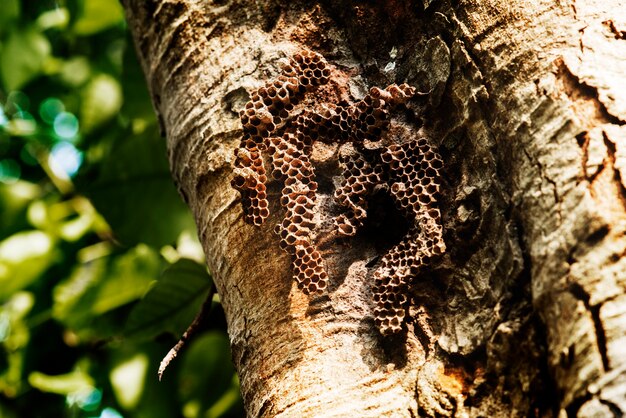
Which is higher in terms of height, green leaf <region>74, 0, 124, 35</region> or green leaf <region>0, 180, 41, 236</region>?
green leaf <region>74, 0, 124, 35</region>

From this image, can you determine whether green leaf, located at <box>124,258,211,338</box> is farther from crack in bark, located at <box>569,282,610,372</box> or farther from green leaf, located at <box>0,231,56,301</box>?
crack in bark, located at <box>569,282,610,372</box>

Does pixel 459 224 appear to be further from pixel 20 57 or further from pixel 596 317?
pixel 20 57

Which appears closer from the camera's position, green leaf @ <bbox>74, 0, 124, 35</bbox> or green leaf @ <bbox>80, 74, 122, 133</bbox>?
green leaf @ <bbox>74, 0, 124, 35</bbox>

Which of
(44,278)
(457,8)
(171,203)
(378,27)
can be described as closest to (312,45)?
(378,27)

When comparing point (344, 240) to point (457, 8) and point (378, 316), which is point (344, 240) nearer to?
point (378, 316)

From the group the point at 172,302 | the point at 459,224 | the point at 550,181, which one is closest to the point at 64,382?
the point at 172,302

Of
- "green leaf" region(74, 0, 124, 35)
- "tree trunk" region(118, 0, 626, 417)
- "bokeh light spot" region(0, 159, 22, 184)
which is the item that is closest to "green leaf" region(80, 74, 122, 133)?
"green leaf" region(74, 0, 124, 35)

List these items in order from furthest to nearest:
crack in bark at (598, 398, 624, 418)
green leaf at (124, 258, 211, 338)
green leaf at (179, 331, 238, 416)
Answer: green leaf at (179, 331, 238, 416)
green leaf at (124, 258, 211, 338)
crack in bark at (598, 398, 624, 418)
